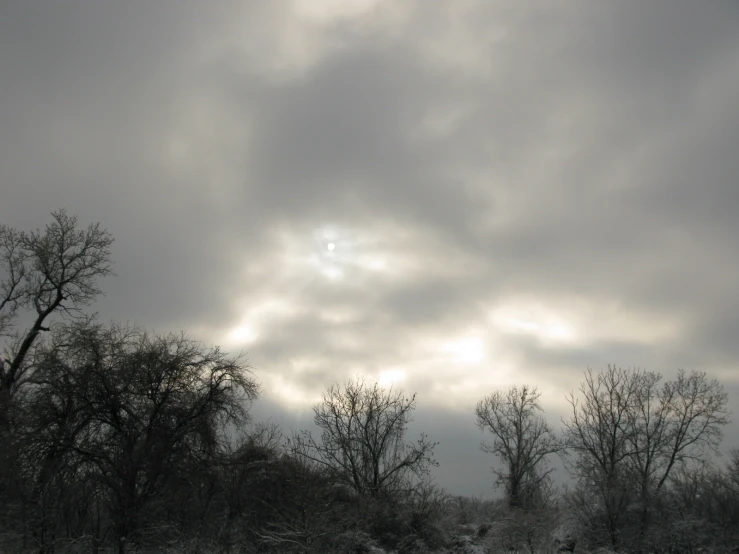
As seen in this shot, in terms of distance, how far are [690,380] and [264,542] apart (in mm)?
35806

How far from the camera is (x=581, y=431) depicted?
42281 millimetres

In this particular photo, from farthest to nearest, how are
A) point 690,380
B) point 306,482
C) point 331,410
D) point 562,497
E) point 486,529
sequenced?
1. point 690,380
2. point 331,410
3. point 486,529
4. point 562,497
5. point 306,482

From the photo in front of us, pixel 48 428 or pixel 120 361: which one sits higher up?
pixel 120 361

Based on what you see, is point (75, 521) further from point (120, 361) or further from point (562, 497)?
point (562, 497)

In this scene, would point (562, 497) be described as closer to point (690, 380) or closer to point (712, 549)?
point (712, 549)

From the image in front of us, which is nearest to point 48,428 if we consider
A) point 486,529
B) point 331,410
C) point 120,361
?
point 120,361

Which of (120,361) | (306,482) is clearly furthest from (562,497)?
(120,361)

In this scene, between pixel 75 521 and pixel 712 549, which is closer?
pixel 75 521

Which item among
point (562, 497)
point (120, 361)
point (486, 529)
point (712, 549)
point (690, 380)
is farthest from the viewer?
point (690, 380)

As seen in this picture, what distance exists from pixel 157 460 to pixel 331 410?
20.4m

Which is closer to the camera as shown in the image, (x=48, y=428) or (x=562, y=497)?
(x=48, y=428)

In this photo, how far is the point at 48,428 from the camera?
63.4 feet

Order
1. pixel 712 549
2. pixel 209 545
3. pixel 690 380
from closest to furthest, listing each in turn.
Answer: pixel 209 545 → pixel 712 549 → pixel 690 380

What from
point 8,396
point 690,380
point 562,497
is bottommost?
point 562,497
